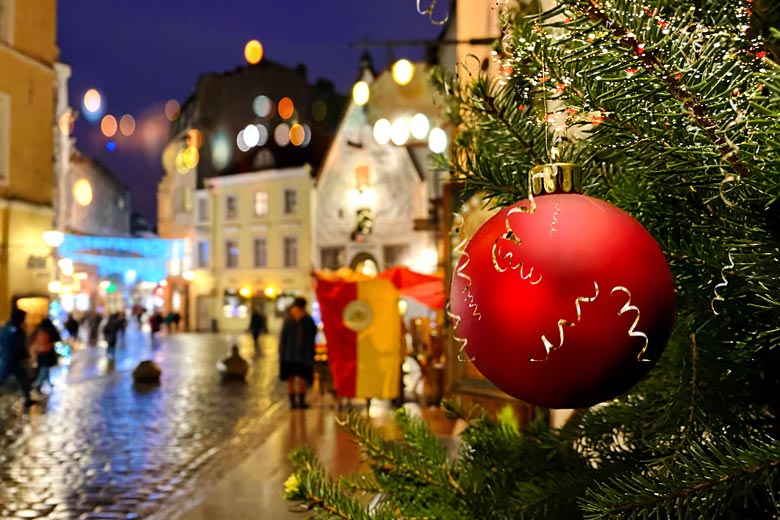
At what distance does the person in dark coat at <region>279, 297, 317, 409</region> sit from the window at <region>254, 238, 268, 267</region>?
30.8m

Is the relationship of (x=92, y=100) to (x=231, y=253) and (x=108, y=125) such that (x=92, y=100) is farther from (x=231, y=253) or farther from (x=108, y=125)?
(x=231, y=253)

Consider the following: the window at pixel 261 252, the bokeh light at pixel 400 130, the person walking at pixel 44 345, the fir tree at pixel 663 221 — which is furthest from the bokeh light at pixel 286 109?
the fir tree at pixel 663 221

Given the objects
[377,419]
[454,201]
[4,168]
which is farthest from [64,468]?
[4,168]

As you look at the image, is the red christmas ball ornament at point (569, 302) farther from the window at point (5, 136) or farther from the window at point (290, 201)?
the window at point (290, 201)

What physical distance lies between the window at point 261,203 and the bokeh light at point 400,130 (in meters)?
25.0

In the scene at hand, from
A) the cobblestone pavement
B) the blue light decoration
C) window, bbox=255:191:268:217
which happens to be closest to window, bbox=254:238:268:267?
window, bbox=255:191:268:217

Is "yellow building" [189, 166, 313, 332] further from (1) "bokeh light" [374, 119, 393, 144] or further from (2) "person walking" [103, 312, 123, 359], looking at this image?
(1) "bokeh light" [374, 119, 393, 144]

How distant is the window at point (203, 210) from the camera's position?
152 ft

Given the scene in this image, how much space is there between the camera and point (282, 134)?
138 ft

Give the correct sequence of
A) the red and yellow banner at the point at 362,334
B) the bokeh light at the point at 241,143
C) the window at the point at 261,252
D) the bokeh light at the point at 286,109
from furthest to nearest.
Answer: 1. the bokeh light at the point at 241,143
2. the window at the point at 261,252
3. the bokeh light at the point at 286,109
4. the red and yellow banner at the point at 362,334

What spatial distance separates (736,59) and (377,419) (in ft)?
33.4

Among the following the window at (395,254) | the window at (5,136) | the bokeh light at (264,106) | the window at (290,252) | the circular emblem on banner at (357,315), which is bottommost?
the circular emblem on banner at (357,315)

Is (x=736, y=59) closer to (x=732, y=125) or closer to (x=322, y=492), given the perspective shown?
(x=732, y=125)

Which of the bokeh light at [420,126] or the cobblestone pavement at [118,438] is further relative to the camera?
the bokeh light at [420,126]
